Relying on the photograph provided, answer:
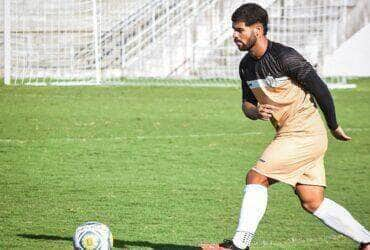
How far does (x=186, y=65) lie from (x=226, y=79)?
1693mm

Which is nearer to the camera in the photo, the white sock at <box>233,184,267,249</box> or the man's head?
the white sock at <box>233,184,267,249</box>

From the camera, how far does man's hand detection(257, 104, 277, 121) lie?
254 inches

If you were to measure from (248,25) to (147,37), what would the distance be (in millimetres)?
19232

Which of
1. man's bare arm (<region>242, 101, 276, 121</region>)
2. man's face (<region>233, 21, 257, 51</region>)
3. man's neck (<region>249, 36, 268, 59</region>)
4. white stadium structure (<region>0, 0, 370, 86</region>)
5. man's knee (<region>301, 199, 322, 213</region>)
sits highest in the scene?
man's face (<region>233, 21, 257, 51</region>)

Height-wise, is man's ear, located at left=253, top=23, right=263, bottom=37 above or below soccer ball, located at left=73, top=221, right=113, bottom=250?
above

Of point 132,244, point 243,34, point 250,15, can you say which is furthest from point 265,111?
point 132,244

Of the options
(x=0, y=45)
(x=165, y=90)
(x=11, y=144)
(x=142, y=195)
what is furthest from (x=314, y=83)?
(x=0, y=45)

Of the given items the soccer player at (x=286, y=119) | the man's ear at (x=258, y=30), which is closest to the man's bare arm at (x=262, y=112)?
the soccer player at (x=286, y=119)

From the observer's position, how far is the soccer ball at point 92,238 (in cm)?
636

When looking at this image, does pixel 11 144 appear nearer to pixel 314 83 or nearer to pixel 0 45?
pixel 314 83

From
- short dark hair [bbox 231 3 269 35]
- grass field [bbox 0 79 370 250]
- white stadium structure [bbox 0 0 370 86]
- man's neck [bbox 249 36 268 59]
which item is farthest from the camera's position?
white stadium structure [bbox 0 0 370 86]

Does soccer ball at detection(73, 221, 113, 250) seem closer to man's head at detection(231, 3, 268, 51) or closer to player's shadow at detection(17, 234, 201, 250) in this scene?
player's shadow at detection(17, 234, 201, 250)

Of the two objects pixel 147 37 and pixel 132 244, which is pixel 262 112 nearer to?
pixel 132 244

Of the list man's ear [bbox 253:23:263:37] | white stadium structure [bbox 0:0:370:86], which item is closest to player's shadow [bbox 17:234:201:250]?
man's ear [bbox 253:23:263:37]
